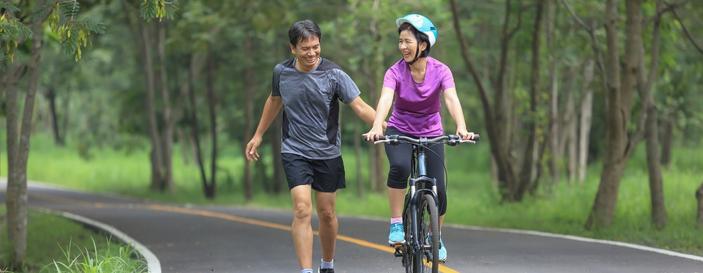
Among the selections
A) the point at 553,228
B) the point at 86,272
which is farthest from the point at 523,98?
the point at 86,272

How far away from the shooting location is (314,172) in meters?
8.84

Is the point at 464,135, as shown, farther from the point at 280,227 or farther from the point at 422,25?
the point at 280,227

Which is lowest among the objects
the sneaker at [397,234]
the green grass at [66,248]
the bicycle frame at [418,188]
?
the green grass at [66,248]

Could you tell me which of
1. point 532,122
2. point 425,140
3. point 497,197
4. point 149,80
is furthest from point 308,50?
point 149,80

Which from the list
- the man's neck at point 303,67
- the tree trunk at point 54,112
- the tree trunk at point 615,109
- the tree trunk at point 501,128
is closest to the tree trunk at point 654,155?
the tree trunk at point 615,109

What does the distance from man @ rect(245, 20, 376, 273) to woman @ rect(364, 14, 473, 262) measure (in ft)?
0.97

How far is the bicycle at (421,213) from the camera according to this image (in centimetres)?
806

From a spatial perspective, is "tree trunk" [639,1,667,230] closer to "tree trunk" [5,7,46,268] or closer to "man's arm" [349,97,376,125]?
"tree trunk" [5,7,46,268]

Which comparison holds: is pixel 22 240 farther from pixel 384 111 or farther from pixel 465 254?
pixel 384 111

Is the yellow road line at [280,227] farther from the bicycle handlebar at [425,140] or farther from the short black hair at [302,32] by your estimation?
the short black hair at [302,32]

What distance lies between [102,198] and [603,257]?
91.6 ft

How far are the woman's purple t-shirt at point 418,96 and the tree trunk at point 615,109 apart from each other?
756 centimetres

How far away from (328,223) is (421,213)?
37.3 inches

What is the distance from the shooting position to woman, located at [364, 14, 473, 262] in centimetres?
859
